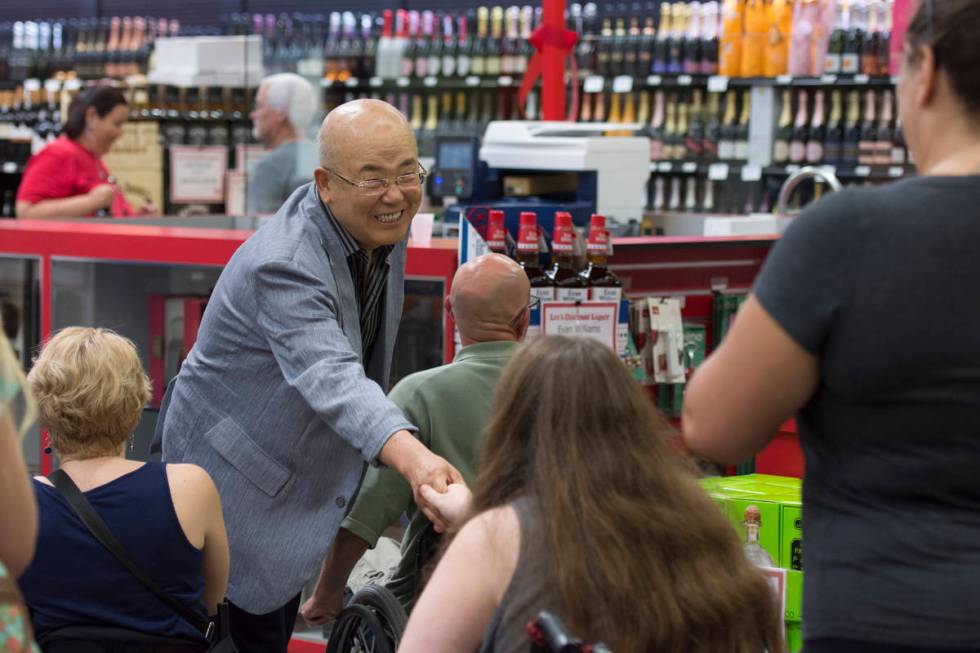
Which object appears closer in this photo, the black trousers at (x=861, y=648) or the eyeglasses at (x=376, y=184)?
the black trousers at (x=861, y=648)

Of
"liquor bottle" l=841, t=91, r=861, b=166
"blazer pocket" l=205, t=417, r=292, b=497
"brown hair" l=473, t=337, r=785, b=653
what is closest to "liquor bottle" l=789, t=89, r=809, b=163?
"liquor bottle" l=841, t=91, r=861, b=166

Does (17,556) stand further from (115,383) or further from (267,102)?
(267,102)

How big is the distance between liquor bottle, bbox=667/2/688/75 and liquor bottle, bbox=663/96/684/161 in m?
0.27

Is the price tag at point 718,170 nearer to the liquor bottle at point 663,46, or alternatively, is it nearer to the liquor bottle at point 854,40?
the liquor bottle at point 663,46

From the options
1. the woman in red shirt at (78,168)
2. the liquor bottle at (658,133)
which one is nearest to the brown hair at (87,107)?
the woman in red shirt at (78,168)

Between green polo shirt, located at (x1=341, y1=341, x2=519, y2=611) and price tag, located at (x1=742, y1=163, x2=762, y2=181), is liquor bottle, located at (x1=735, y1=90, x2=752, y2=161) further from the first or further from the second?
green polo shirt, located at (x1=341, y1=341, x2=519, y2=611)

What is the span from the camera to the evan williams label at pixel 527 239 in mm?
3557

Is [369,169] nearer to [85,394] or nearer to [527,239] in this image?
[85,394]

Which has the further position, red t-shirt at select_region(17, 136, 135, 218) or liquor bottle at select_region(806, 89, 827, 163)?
liquor bottle at select_region(806, 89, 827, 163)

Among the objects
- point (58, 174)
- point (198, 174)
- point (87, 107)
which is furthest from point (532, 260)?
point (198, 174)

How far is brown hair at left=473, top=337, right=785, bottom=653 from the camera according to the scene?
5.69 feet

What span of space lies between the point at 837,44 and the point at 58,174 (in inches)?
196

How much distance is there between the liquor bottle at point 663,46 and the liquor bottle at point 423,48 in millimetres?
1753

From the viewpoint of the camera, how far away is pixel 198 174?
10180mm
